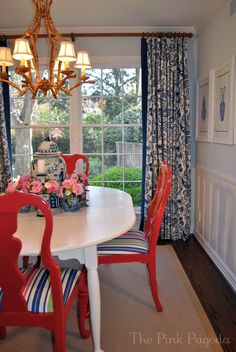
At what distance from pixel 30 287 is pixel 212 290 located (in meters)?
1.53

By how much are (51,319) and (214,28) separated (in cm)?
283

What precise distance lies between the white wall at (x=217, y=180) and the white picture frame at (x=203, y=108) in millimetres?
84

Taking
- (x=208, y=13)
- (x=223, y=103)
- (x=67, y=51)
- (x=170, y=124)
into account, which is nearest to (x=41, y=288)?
(x=67, y=51)

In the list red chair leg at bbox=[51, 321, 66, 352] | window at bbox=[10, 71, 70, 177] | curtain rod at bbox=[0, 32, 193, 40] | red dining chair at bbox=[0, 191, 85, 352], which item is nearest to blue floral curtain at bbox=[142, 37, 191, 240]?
curtain rod at bbox=[0, 32, 193, 40]

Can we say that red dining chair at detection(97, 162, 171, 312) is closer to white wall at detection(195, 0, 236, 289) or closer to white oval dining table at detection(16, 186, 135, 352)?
white oval dining table at detection(16, 186, 135, 352)

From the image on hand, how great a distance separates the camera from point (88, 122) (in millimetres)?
3742

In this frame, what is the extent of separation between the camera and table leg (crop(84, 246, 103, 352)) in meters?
1.56

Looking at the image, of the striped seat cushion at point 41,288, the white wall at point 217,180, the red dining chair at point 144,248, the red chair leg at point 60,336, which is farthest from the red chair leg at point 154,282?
the red chair leg at point 60,336

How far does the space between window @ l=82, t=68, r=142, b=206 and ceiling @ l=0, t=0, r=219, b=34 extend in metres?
0.54

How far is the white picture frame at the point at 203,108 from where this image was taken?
10.1 feet

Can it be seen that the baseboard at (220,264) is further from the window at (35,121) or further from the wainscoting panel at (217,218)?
the window at (35,121)

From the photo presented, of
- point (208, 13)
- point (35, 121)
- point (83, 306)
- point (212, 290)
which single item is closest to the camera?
point (83, 306)

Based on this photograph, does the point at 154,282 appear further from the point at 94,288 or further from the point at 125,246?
the point at 94,288

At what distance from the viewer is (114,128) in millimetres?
3766
